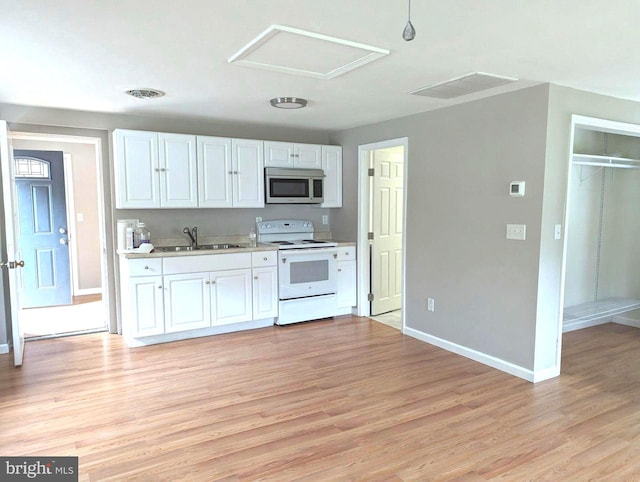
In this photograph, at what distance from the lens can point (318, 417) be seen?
9.27 ft

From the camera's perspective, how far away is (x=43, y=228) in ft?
19.5

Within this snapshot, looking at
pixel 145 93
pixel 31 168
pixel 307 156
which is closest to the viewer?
pixel 145 93

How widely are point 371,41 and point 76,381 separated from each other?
3.29 meters

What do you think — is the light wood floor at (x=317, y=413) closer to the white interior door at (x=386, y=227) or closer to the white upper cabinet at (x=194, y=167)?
the white interior door at (x=386, y=227)

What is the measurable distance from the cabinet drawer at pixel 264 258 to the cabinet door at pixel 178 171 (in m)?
0.83

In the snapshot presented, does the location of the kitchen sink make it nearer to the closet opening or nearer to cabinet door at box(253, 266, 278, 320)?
cabinet door at box(253, 266, 278, 320)

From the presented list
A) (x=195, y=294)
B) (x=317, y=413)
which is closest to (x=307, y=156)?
(x=195, y=294)

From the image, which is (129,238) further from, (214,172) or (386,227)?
(386,227)

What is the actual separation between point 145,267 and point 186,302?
53cm

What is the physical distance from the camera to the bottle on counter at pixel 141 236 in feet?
14.2

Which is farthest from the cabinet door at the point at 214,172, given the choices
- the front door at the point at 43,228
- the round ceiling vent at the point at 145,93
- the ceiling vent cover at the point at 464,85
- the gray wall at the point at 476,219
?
the front door at the point at 43,228

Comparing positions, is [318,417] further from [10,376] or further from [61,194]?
[61,194]

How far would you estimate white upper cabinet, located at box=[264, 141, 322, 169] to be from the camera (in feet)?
16.3

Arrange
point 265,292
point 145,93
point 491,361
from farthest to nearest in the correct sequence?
point 265,292
point 491,361
point 145,93
